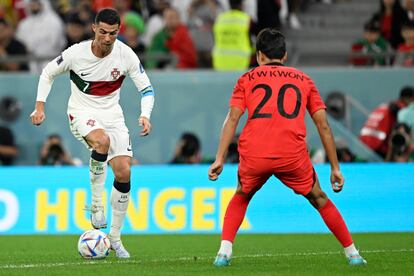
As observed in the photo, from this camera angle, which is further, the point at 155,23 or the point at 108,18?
the point at 155,23

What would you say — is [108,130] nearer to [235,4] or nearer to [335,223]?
[335,223]

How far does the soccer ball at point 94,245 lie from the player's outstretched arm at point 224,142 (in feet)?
6.07

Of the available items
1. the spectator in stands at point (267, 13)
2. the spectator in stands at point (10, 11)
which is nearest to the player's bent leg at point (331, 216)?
the spectator in stands at point (267, 13)

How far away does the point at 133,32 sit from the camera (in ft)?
67.5

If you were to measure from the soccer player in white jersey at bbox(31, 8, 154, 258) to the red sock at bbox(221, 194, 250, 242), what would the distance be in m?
1.61

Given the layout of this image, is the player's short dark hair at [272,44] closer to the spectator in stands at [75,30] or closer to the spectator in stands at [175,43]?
the spectator in stands at [175,43]

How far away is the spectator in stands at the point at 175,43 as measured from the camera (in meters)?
20.4

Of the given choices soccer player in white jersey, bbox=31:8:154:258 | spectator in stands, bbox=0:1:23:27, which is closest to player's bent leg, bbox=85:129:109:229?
soccer player in white jersey, bbox=31:8:154:258

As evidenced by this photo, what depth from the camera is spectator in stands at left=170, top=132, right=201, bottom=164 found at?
1886 cm

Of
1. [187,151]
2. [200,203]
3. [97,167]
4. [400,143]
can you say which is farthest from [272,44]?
[187,151]

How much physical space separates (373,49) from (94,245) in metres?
9.48

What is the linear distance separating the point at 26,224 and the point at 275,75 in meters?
7.98

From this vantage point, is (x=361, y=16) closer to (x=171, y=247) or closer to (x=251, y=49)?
(x=251, y=49)

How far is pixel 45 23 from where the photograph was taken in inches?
848
